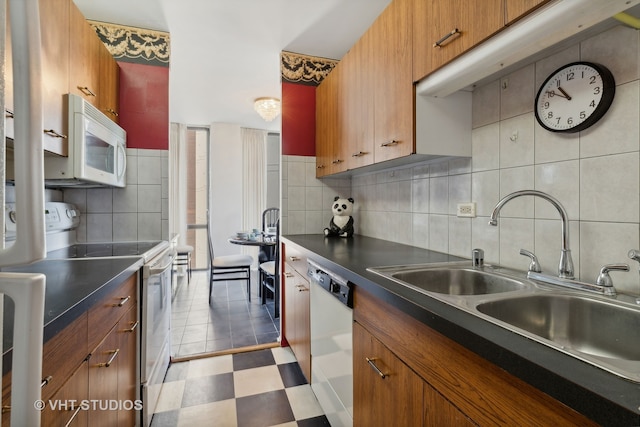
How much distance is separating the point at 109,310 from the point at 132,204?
50.5 inches

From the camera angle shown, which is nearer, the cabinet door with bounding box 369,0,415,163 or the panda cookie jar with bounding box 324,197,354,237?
the cabinet door with bounding box 369,0,415,163

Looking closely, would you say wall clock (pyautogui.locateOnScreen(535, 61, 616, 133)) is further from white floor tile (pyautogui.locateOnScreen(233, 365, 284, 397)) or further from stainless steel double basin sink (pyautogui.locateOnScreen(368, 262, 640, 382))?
white floor tile (pyautogui.locateOnScreen(233, 365, 284, 397))

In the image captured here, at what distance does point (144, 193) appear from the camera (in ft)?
7.34

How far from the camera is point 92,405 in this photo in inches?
38.7

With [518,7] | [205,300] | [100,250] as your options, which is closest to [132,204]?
[100,250]

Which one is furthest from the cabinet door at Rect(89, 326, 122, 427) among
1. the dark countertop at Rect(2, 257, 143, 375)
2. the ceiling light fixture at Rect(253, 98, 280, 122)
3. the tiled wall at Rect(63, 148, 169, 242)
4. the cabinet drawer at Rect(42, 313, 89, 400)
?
the ceiling light fixture at Rect(253, 98, 280, 122)

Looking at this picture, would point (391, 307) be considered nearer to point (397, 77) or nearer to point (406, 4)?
point (397, 77)

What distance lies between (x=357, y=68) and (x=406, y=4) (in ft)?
1.81

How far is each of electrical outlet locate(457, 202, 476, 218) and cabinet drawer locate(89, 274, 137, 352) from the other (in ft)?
5.18

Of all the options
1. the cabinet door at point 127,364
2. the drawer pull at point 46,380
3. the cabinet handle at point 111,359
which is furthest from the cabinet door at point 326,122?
the drawer pull at point 46,380

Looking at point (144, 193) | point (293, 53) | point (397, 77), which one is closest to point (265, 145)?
point (293, 53)

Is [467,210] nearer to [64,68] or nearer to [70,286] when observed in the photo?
[70,286]

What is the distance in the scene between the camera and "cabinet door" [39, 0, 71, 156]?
1.34 m

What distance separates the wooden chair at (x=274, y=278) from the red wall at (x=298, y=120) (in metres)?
0.74
